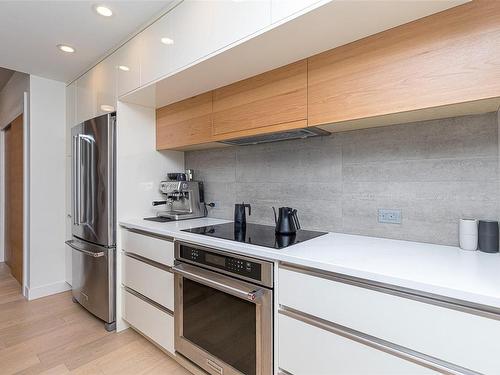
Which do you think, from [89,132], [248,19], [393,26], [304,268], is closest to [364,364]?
[304,268]

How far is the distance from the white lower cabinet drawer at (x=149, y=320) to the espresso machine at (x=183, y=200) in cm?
68

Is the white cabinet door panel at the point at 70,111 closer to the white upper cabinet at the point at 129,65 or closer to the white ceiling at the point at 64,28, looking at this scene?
the white ceiling at the point at 64,28

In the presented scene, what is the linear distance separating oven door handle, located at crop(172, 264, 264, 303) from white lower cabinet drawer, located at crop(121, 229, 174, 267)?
130 millimetres

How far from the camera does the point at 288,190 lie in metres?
1.95

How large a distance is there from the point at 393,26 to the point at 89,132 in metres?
2.43

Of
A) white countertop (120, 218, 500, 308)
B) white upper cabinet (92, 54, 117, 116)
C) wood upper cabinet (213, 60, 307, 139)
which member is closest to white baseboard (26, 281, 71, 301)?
white upper cabinet (92, 54, 117, 116)

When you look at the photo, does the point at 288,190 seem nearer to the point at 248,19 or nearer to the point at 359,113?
the point at 359,113

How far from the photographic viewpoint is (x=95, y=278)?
2385 mm

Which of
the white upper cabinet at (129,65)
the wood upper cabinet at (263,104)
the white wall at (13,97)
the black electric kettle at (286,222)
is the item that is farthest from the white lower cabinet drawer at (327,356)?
the white wall at (13,97)

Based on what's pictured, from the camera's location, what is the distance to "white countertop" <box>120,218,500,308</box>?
2.77 ft

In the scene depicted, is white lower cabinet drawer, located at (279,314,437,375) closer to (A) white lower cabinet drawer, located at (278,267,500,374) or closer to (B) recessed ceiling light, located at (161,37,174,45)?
(A) white lower cabinet drawer, located at (278,267,500,374)

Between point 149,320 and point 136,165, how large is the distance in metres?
1.24

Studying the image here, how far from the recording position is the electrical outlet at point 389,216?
58.9 inches

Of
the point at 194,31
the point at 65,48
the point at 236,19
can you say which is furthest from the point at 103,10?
the point at 236,19
